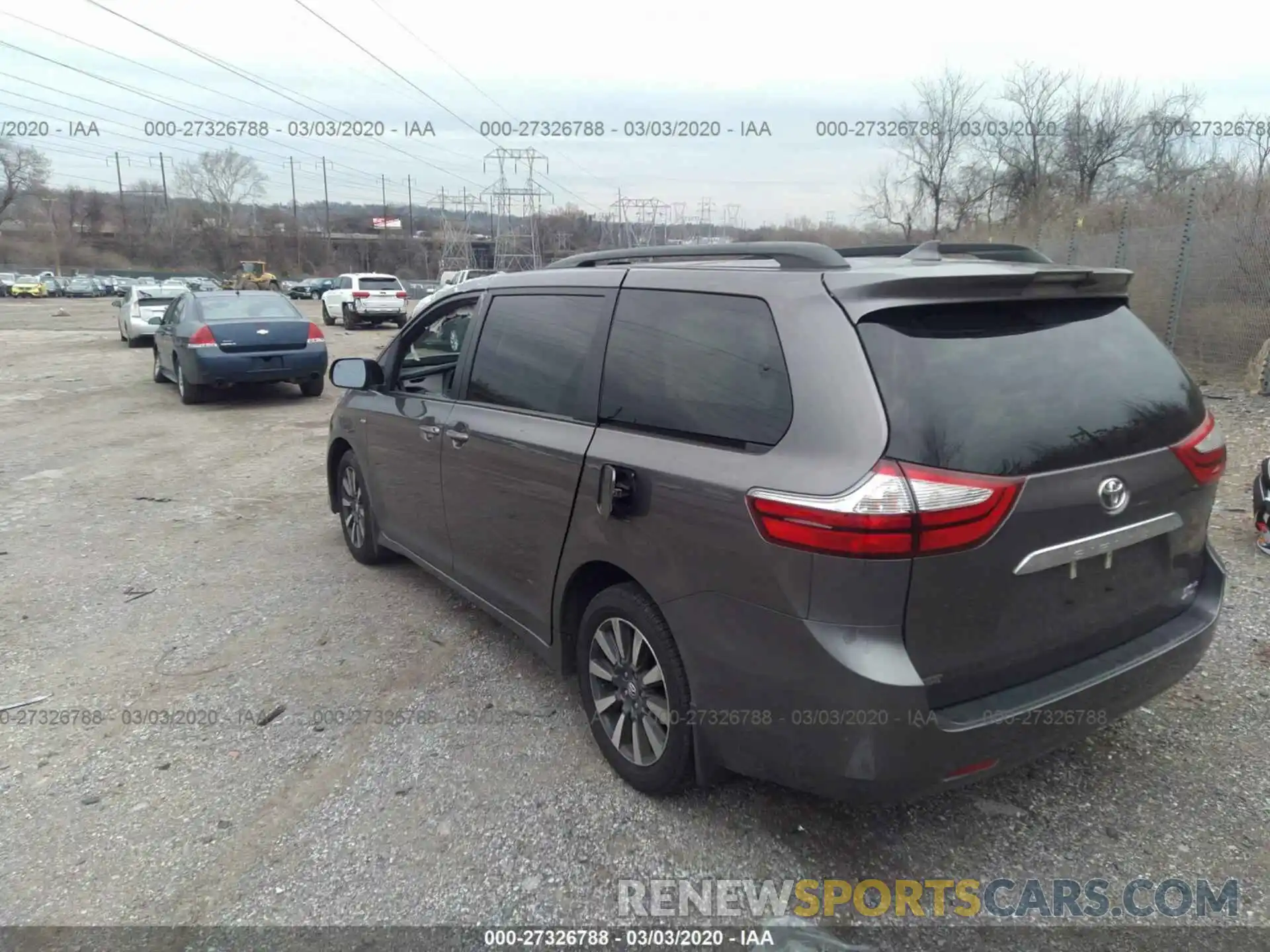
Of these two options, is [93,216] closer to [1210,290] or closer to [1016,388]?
[1210,290]

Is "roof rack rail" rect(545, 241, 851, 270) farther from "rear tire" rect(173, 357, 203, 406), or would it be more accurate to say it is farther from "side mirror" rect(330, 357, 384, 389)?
"rear tire" rect(173, 357, 203, 406)

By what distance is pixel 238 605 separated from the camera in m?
4.88

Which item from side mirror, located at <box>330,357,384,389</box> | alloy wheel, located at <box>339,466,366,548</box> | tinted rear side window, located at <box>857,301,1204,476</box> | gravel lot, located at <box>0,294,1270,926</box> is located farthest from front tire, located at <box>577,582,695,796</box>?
alloy wheel, located at <box>339,466,366,548</box>

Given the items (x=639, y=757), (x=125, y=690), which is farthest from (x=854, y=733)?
(x=125, y=690)

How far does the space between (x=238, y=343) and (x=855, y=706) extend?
11.8 metres

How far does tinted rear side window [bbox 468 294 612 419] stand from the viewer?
3293 mm

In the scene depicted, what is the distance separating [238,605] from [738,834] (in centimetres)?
342

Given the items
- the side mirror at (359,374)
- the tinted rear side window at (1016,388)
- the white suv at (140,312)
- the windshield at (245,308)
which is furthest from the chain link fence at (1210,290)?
the white suv at (140,312)

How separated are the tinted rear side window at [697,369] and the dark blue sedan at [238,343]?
10424 mm

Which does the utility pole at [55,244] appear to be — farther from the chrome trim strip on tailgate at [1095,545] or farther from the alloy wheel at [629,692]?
the chrome trim strip on tailgate at [1095,545]

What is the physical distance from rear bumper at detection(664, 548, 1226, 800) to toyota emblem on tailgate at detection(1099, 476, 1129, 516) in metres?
0.49

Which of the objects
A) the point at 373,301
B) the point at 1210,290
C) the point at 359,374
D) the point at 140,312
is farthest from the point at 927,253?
the point at 373,301

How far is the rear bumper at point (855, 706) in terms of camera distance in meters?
2.22

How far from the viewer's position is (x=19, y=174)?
281 feet
